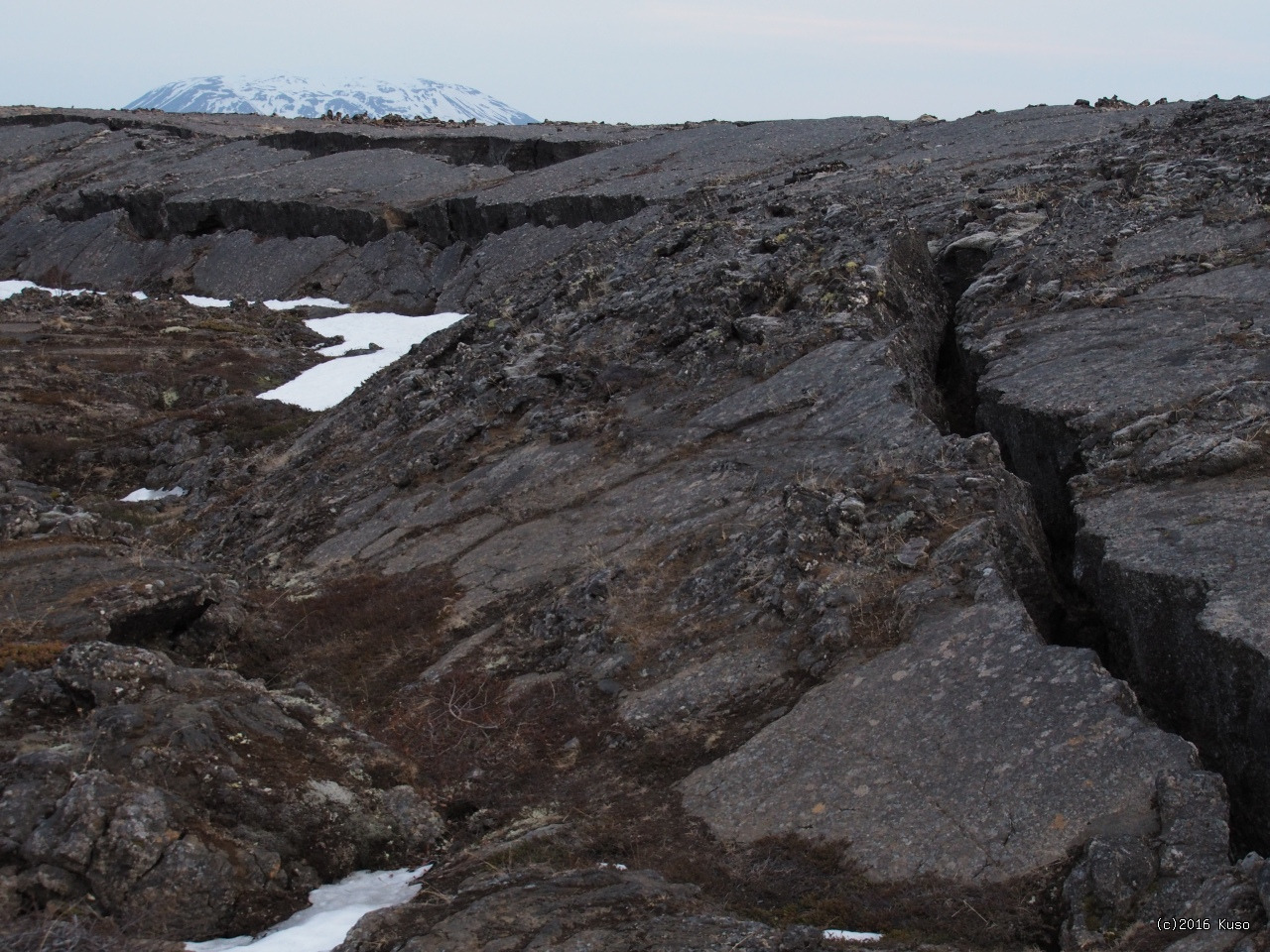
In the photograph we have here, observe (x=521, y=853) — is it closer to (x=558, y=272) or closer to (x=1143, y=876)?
(x=1143, y=876)

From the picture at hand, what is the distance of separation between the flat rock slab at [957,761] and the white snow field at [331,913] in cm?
207

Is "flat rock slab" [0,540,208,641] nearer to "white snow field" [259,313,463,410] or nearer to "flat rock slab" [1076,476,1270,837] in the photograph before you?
"flat rock slab" [1076,476,1270,837]

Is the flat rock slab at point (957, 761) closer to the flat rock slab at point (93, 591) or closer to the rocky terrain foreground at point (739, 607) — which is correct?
the rocky terrain foreground at point (739, 607)

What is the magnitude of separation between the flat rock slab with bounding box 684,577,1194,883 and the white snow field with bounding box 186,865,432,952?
2.07 m

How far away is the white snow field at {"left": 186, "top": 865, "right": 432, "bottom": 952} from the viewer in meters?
5.99

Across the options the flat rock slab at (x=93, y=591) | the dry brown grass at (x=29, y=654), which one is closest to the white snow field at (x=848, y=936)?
the dry brown grass at (x=29, y=654)

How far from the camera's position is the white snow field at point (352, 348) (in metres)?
25.6

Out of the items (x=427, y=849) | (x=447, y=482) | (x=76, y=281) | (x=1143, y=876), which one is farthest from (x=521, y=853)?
(x=76, y=281)

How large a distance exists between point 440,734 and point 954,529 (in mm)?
4801

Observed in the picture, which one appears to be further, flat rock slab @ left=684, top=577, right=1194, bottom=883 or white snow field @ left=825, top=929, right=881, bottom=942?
flat rock slab @ left=684, top=577, right=1194, bottom=883

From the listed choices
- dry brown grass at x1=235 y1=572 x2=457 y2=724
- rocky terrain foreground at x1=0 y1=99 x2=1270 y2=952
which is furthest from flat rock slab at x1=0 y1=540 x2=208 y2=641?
dry brown grass at x1=235 y1=572 x2=457 y2=724

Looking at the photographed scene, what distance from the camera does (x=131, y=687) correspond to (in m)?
7.89

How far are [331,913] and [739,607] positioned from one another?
428 centimetres

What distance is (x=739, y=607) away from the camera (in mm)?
9219
